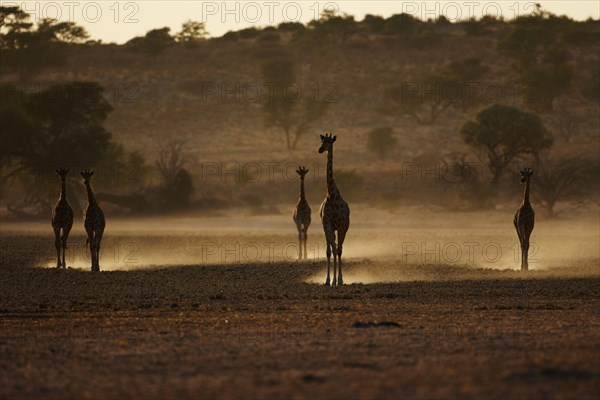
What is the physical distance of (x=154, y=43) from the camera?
123 metres

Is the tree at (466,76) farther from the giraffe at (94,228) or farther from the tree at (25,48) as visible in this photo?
the giraffe at (94,228)

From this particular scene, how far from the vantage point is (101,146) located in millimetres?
59062

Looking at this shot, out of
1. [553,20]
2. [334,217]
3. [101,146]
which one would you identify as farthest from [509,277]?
[553,20]

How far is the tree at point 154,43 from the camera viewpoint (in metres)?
123

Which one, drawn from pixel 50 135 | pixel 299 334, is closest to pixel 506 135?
pixel 50 135

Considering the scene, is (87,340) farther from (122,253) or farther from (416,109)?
(416,109)

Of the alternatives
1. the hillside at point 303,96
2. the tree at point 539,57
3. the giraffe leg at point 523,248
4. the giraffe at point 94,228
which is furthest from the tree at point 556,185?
the tree at point 539,57

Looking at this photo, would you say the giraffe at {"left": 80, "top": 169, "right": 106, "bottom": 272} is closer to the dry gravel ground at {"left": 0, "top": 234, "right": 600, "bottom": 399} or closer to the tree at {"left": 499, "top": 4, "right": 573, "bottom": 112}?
the dry gravel ground at {"left": 0, "top": 234, "right": 600, "bottom": 399}

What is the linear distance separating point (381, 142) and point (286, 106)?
10.2 m

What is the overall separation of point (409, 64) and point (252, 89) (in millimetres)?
17794

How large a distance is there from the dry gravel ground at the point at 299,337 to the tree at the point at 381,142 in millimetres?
52240

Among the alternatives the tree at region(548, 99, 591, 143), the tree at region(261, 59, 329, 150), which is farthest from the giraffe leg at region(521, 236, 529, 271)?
the tree at region(261, 59, 329, 150)

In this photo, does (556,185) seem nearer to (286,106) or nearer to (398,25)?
(286,106)

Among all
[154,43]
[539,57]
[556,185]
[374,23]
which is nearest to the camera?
[556,185]
